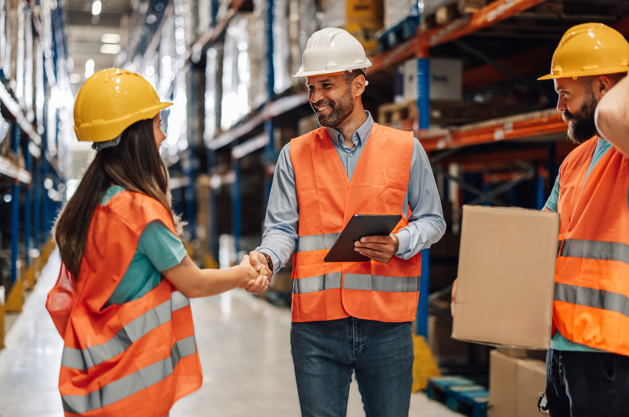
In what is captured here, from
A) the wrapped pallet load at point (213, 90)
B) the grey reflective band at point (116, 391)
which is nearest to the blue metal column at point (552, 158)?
the grey reflective band at point (116, 391)

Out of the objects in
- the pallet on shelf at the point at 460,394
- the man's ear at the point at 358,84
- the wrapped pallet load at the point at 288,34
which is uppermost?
the wrapped pallet load at the point at 288,34

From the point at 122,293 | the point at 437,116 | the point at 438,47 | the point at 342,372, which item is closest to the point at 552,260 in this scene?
the point at 342,372

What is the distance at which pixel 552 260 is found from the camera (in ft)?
6.15

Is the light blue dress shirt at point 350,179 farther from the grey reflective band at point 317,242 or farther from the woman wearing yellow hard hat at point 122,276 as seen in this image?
the woman wearing yellow hard hat at point 122,276

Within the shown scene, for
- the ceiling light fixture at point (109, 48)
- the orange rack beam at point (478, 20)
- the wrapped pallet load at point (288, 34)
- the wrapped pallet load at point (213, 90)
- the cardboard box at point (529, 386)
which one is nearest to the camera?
the cardboard box at point (529, 386)

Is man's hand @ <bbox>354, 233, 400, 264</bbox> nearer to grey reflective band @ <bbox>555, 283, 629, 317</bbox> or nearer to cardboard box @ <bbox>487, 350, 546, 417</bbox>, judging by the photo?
grey reflective band @ <bbox>555, 283, 629, 317</bbox>

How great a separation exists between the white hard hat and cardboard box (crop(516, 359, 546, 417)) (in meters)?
2.34

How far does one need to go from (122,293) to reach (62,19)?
26.2 meters

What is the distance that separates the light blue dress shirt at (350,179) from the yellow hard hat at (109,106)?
0.60 meters

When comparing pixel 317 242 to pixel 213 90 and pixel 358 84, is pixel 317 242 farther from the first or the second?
pixel 213 90

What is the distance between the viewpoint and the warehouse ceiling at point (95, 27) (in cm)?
2842

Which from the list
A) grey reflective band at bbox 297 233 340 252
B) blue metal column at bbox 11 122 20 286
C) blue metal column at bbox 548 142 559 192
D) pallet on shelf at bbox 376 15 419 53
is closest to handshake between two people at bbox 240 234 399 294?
grey reflective band at bbox 297 233 340 252

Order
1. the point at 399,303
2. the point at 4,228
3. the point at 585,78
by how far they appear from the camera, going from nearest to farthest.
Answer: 1. the point at 585,78
2. the point at 399,303
3. the point at 4,228

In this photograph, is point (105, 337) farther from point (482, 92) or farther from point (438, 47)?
point (482, 92)
